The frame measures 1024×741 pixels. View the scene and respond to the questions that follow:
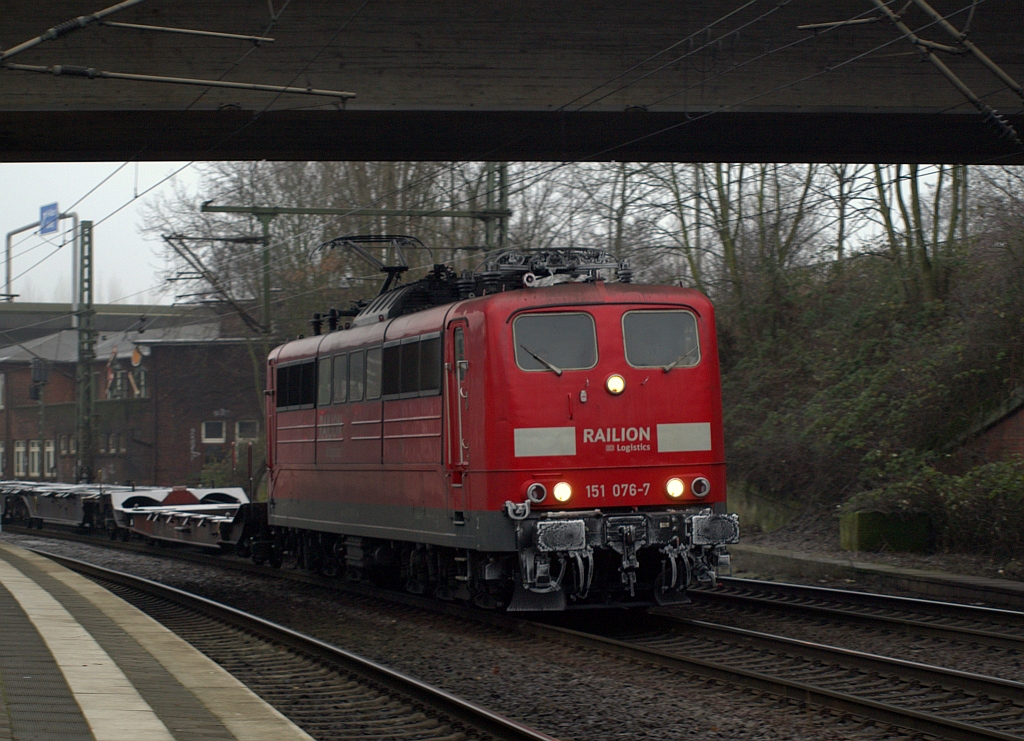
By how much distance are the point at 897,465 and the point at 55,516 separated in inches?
951

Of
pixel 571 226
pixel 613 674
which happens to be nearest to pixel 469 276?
pixel 613 674

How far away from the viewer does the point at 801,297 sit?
2456 cm

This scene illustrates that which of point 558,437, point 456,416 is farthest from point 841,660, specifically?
point 456,416

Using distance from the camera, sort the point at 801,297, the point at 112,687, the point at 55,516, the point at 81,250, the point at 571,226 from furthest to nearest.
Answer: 1. the point at 81,250
2. the point at 55,516
3. the point at 571,226
4. the point at 801,297
5. the point at 112,687

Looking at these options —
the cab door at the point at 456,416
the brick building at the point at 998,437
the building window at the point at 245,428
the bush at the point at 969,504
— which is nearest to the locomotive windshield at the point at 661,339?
the cab door at the point at 456,416

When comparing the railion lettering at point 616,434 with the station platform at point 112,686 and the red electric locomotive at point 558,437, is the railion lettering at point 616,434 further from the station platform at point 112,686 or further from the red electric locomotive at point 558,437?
the station platform at point 112,686

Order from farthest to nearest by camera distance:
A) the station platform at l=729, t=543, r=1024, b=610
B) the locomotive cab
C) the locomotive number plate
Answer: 1. the station platform at l=729, t=543, r=1024, b=610
2. the locomotive number plate
3. the locomotive cab

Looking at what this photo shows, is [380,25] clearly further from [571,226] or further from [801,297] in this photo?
[571,226]

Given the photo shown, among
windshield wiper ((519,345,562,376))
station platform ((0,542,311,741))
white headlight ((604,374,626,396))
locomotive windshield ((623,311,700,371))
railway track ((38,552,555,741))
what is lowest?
railway track ((38,552,555,741))

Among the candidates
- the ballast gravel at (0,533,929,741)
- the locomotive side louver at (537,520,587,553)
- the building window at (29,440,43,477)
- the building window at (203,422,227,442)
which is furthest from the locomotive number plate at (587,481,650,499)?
the building window at (29,440,43,477)

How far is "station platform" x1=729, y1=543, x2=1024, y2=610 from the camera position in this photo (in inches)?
512

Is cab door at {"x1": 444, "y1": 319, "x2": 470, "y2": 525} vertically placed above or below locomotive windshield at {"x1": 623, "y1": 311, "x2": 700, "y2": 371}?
below

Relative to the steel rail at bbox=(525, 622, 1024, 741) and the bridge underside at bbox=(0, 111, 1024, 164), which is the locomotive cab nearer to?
the steel rail at bbox=(525, 622, 1024, 741)

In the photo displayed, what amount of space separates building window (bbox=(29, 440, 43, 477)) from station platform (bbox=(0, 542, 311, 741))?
58.7 metres
